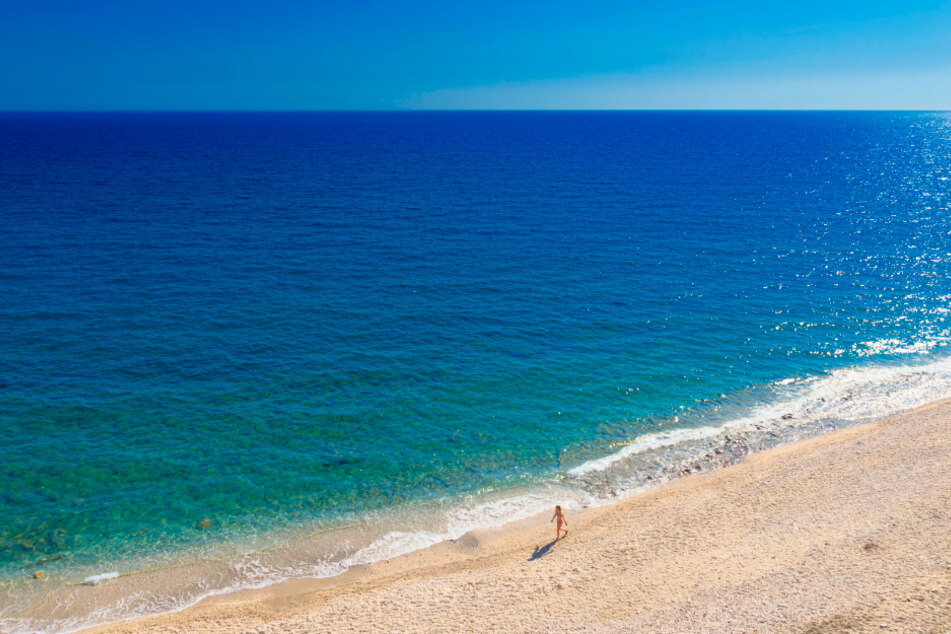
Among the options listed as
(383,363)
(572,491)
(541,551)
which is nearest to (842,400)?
(572,491)

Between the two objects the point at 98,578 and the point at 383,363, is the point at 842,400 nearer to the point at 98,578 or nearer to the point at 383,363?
the point at 383,363

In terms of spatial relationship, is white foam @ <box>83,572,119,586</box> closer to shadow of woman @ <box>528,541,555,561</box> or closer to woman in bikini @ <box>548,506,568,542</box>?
shadow of woman @ <box>528,541,555,561</box>

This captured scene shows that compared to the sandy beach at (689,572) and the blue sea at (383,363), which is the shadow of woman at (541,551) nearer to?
the sandy beach at (689,572)

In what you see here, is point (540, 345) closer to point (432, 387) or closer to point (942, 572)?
point (432, 387)

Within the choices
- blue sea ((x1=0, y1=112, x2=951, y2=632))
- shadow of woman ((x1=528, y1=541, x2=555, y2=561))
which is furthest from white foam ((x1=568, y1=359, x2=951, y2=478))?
shadow of woman ((x1=528, y1=541, x2=555, y2=561))

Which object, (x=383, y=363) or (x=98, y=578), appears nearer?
(x=98, y=578)

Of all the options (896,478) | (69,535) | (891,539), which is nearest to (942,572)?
(891,539)
